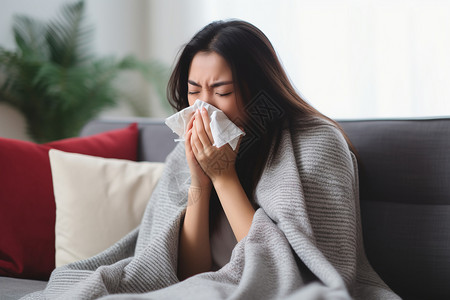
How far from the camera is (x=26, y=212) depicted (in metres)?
1.38

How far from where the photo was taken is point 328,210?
40.8 inches

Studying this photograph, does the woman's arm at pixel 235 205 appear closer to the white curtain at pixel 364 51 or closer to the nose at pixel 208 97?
the nose at pixel 208 97

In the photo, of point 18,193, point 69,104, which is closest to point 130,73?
point 69,104


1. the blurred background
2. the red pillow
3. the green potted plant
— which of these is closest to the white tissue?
the red pillow

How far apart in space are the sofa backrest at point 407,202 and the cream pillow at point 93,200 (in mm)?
659

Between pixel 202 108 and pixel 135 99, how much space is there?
2568 millimetres

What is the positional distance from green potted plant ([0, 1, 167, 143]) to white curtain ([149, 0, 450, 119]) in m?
0.99

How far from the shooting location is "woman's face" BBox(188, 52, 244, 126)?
1.11 m

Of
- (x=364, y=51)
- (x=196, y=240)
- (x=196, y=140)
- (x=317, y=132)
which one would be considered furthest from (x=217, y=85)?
(x=364, y=51)

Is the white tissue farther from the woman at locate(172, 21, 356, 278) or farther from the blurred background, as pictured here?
the blurred background

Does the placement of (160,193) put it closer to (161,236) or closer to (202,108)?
(161,236)

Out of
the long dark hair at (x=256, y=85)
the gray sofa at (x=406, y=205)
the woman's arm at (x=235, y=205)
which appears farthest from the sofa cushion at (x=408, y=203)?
the woman's arm at (x=235, y=205)

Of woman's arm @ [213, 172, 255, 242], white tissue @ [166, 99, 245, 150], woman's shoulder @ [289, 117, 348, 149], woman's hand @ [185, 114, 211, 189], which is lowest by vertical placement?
woman's arm @ [213, 172, 255, 242]

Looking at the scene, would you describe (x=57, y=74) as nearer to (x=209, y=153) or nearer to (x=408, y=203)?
(x=209, y=153)
